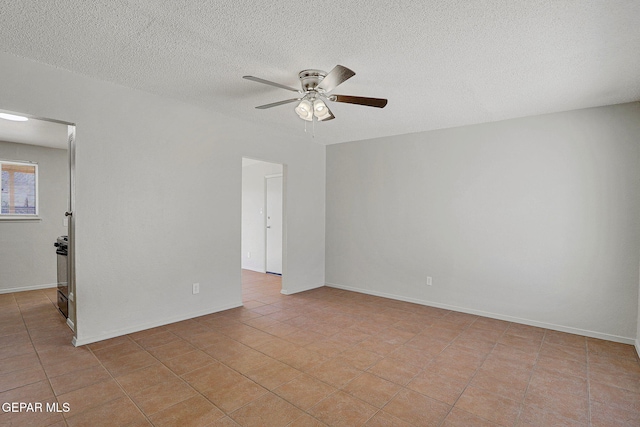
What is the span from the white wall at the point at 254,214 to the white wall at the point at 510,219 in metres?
2.19

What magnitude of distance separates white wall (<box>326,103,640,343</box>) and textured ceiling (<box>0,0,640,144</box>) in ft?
1.91

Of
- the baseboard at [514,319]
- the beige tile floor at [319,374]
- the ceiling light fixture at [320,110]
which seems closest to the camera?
the beige tile floor at [319,374]

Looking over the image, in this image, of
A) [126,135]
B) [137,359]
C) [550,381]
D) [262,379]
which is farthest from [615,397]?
[126,135]

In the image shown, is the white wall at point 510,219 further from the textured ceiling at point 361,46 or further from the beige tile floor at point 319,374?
the textured ceiling at point 361,46

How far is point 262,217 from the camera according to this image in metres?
6.77

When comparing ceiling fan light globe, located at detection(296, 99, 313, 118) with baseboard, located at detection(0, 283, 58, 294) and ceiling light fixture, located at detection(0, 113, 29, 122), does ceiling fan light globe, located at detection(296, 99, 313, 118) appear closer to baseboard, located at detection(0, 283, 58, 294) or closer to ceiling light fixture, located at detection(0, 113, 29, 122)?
ceiling light fixture, located at detection(0, 113, 29, 122)

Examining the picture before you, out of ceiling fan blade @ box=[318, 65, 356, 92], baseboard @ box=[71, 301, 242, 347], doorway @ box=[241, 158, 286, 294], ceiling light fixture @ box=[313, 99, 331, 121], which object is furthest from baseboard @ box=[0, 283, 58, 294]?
ceiling fan blade @ box=[318, 65, 356, 92]

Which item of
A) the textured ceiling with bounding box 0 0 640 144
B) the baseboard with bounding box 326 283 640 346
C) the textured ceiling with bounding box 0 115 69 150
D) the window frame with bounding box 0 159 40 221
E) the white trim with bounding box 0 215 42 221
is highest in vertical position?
the textured ceiling with bounding box 0 0 640 144

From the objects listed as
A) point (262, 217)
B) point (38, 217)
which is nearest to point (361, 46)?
point (262, 217)

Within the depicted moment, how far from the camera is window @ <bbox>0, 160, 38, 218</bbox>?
5.01m

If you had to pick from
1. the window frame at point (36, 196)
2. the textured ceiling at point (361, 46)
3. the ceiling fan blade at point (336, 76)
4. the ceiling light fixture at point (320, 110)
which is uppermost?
the textured ceiling at point (361, 46)

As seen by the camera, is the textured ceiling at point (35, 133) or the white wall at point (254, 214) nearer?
the textured ceiling at point (35, 133)

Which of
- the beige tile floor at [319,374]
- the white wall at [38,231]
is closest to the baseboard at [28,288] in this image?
the white wall at [38,231]

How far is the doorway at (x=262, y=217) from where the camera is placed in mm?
6414
